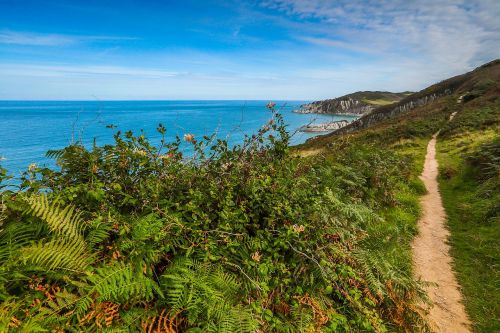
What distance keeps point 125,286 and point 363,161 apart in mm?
10926

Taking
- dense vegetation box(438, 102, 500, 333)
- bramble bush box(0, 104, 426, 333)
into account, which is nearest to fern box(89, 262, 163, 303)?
bramble bush box(0, 104, 426, 333)

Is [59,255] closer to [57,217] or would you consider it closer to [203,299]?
[57,217]

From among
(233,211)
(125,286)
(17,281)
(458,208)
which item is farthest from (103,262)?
(458,208)

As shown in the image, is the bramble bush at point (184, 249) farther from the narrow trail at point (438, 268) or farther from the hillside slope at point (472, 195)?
the hillside slope at point (472, 195)

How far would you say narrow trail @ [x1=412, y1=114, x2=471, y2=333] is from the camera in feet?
18.8

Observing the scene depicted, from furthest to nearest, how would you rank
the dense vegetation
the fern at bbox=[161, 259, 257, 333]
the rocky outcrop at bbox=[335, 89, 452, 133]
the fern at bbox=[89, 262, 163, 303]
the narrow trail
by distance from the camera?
the rocky outcrop at bbox=[335, 89, 452, 133] → the dense vegetation → the narrow trail → the fern at bbox=[161, 259, 257, 333] → the fern at bbox=[89, 262, 163, 303]

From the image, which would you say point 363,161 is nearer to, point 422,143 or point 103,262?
point 103,262

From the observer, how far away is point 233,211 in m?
4.10

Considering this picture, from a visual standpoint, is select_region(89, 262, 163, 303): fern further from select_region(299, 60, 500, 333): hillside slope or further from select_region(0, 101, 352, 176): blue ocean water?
select_region(299, 60, 500, 333): hillside slope

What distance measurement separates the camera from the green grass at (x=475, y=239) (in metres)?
6.14

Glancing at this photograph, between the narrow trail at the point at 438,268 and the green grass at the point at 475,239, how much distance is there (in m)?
0.20

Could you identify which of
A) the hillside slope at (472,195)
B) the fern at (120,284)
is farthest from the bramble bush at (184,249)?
the hillside slope at (472,195)

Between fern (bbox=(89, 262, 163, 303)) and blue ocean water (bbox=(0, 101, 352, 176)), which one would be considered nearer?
fern (bbox=(89, 262, 163, 303))

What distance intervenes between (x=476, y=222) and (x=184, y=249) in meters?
11.4
